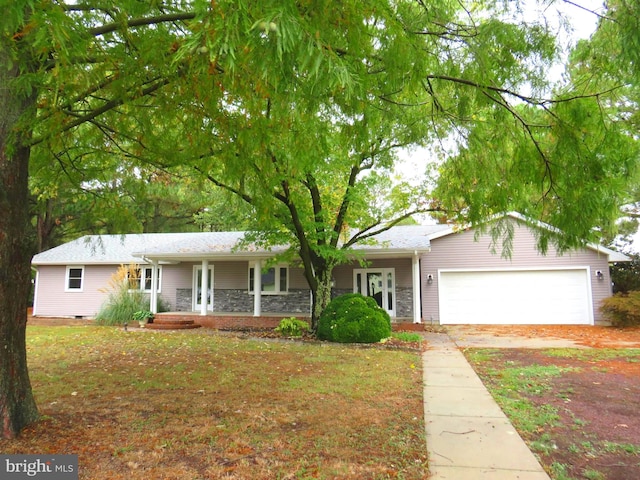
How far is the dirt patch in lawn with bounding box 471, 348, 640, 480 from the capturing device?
3.61 metres

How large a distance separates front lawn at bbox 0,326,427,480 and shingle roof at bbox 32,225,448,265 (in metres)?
7.18

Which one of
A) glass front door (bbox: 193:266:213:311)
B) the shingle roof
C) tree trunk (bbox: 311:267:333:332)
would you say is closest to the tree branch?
tree trunk (bbox: 311:267:333:332)

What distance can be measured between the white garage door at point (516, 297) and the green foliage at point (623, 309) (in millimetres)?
787

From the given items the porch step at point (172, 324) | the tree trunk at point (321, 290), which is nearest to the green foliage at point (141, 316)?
the porch step at point (172, 324)

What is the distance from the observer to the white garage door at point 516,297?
1488 centimetres

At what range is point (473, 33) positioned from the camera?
11.7 feet

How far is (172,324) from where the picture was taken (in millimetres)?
13930

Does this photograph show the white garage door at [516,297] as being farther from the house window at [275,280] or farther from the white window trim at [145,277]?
the white window trim at [145,277]

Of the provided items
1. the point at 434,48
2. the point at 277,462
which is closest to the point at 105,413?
→ the point at 277,462

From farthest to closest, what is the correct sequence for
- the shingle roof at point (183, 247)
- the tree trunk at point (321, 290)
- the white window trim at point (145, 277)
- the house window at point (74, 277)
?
the house window at point (74, 277) → the white window trim at point (145, 277) → the shingle roof at point (183, 247) → the tree trunk at point (321, 290)

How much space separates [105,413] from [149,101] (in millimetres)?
3558

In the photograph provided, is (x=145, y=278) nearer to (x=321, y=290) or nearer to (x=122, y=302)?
(x=122, y=302)

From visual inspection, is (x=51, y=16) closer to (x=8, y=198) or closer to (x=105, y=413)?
(x=8, y=198)

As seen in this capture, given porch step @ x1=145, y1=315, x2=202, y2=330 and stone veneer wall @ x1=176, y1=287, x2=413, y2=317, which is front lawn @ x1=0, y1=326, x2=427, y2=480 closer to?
porch step @ x1=145, y1=315, x2=202, y2=330
